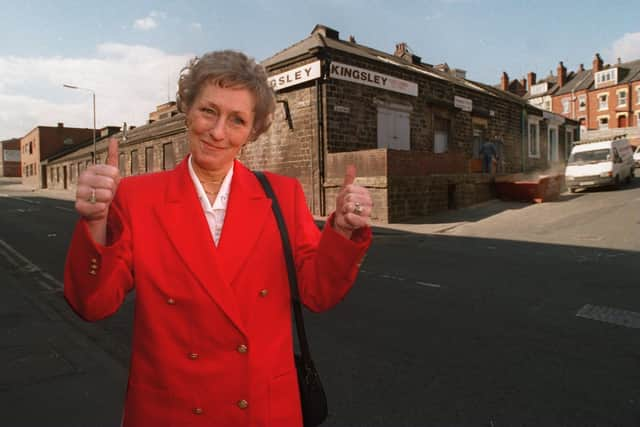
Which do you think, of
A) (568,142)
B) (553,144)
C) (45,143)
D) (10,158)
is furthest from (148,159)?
(10,158)

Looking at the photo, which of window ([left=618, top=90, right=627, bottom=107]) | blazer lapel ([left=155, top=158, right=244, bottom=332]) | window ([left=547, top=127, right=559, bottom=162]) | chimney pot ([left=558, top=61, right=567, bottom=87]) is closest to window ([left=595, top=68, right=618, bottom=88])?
window ([left=618, top=90, right=627, bottom=107])

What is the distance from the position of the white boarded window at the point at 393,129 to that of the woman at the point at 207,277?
16.2 m

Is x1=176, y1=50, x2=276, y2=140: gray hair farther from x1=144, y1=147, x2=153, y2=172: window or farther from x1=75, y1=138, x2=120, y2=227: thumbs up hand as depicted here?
x1=144, y1=147, x2=153, y2=172: window

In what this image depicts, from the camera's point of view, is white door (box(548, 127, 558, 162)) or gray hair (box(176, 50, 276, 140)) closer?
gray hair (box(176, 50, 276, 140))

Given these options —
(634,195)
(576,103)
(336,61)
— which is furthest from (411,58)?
(576,103)

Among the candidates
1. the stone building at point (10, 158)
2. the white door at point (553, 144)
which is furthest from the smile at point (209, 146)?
the stone building at point (10, 158)

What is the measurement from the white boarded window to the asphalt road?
8875 mm

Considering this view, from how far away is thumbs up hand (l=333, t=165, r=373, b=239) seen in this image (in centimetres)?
140

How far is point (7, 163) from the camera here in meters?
75.0

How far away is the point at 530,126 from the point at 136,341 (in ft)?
101

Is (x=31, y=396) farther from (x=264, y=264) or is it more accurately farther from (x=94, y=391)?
(x=264, y=264)

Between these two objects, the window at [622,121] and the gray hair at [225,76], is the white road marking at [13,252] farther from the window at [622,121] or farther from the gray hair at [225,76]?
the window at [622,121]

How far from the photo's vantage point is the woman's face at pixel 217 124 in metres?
1.60

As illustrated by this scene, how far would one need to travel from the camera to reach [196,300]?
1403 mm
